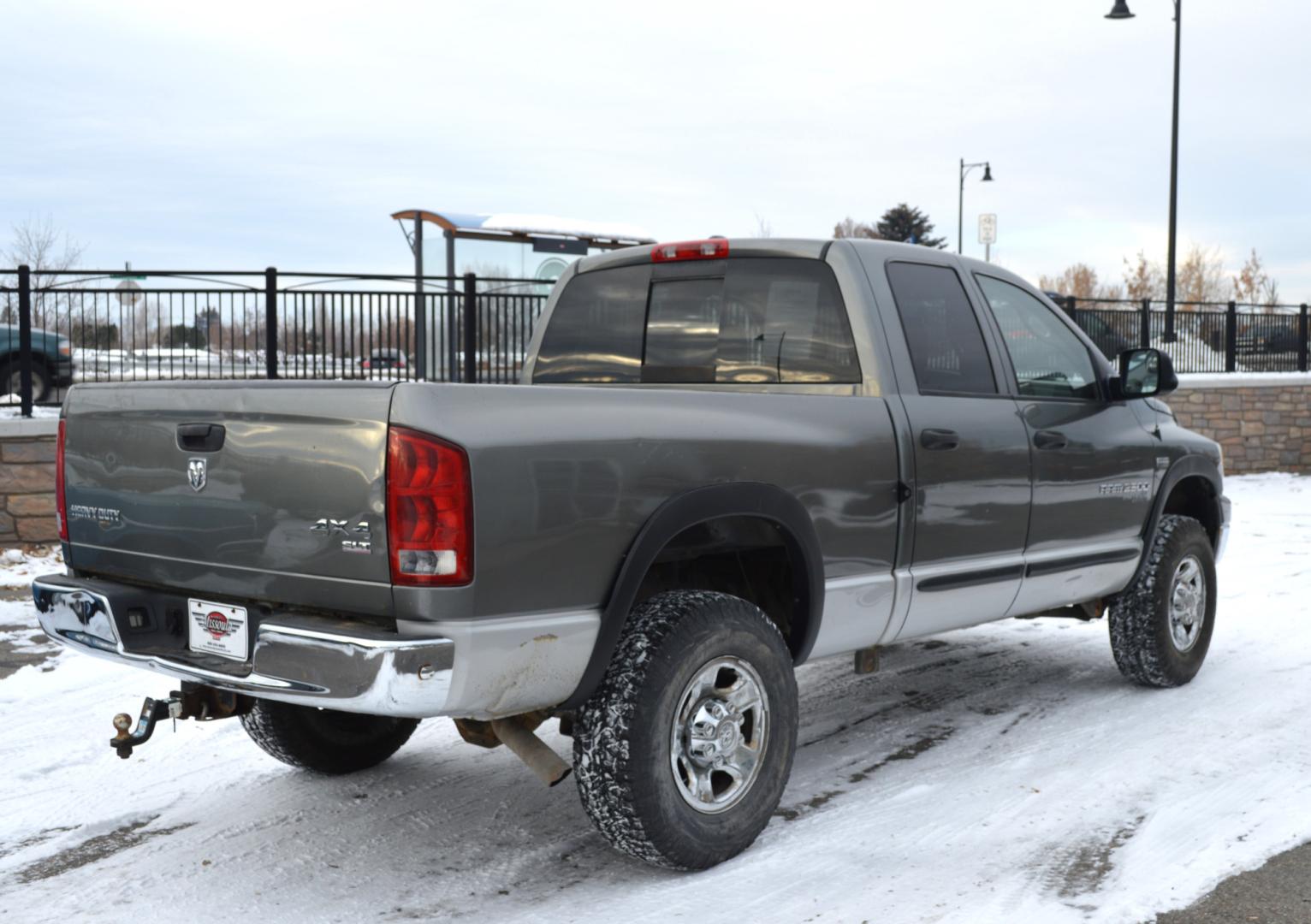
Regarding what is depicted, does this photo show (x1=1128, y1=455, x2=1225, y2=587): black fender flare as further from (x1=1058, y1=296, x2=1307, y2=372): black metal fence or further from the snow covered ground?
(x1=1058, y1=296, x2=1307, y2=372): black metal fence

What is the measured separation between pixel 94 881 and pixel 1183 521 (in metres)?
4.84

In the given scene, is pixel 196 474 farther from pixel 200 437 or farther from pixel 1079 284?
pixel 1079 284

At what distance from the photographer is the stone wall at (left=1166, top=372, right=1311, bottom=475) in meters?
18.7

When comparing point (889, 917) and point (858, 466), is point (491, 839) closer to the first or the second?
point (889, 917)

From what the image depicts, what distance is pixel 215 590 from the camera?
11.8ft

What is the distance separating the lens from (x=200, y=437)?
3.61 meters

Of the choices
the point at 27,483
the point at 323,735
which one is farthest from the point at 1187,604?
the point at 27,483

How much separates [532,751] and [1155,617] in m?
3.47

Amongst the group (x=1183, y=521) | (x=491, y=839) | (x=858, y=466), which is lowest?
(x=491, y=839)

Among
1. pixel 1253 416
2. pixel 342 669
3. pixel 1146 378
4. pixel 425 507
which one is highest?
pixel 1146 378

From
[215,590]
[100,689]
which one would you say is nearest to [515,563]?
[215,590]

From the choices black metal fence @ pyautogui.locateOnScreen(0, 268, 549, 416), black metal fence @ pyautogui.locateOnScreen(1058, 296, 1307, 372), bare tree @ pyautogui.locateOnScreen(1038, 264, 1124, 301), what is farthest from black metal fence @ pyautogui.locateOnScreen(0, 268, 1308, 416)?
bare tree @ pyautogui.locateOnScreen(1038, 264, 1124, 301)

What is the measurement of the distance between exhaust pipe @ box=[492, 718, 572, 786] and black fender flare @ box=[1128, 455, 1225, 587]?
335 centimetres

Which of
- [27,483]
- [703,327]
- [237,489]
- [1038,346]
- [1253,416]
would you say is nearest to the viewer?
[237,489]
